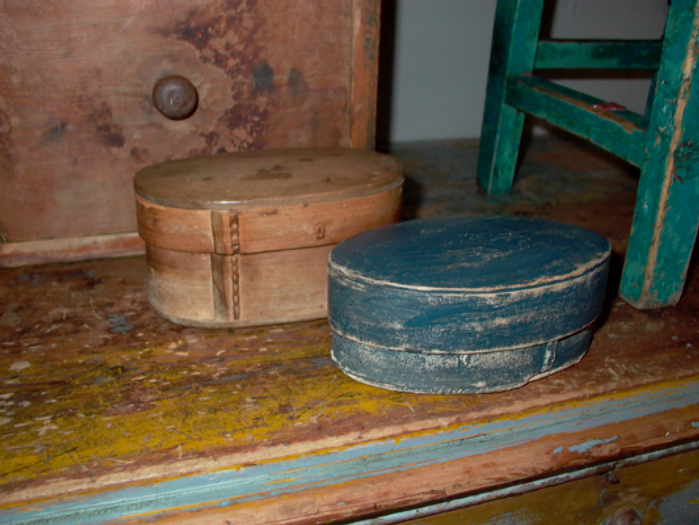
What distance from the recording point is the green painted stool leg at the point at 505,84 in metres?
1.25

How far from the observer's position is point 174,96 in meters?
0.98

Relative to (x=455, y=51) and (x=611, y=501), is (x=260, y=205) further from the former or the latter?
(x=455, y=51)

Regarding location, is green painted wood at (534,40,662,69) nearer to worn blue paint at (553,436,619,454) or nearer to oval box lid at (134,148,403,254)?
oval box lid at (134,148,403,254)

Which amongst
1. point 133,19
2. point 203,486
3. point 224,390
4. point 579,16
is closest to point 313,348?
point 224,390

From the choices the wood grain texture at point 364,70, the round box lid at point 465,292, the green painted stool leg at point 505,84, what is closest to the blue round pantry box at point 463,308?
the round box lid at point 465,292

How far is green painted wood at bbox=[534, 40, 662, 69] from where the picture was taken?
130cm

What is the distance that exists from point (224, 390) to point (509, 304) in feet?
1.07

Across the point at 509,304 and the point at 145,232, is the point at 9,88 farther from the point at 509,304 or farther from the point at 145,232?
the point at 509,304

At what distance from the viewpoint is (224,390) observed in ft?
2.37

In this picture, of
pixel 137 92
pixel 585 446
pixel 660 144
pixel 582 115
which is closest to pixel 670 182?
pixel 660 144

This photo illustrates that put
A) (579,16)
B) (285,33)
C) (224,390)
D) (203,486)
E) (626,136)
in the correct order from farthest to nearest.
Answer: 1. (579,16)
2. (285,33)
3. (626,136)
4. (224,390)
5. (203,486)

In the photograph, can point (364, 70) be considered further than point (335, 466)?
Yes

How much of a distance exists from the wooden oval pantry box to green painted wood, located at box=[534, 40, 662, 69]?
0.61 meters

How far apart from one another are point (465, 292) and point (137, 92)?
632mm
